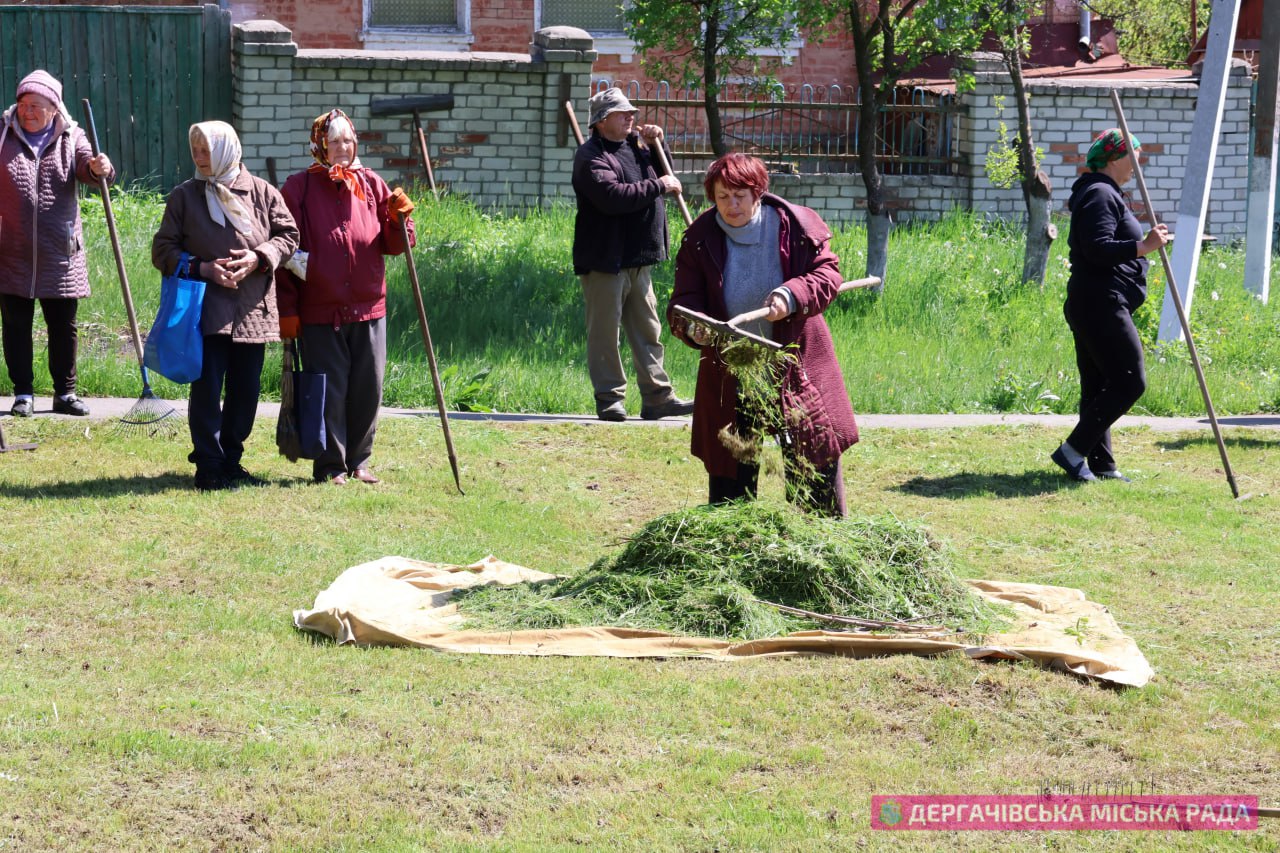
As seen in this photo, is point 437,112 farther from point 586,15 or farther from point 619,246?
point 619,246

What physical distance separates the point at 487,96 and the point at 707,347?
10161 mm

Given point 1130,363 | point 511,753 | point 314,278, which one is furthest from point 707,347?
point 1130,363

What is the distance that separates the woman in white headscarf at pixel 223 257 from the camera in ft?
24.9

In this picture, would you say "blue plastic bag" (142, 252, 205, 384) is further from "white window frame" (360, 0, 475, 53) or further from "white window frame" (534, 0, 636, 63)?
"white window frame" (534, 0, 636, 63)

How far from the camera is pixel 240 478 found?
8039 mm

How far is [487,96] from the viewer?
611 inches

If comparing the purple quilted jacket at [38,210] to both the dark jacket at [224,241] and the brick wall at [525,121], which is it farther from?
the brick wall at [525,121]

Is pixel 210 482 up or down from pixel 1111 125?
down

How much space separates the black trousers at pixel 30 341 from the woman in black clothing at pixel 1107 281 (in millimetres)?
5904

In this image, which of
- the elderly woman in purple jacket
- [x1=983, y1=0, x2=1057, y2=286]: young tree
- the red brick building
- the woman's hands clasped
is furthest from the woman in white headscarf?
the red brick building

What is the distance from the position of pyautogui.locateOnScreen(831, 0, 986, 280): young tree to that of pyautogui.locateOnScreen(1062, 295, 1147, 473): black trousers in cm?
495

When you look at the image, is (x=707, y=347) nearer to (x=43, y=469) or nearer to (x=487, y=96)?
(x=43, y=469)

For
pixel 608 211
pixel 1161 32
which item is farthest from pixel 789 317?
pixel 1161 32

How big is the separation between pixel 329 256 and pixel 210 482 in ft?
4.32
